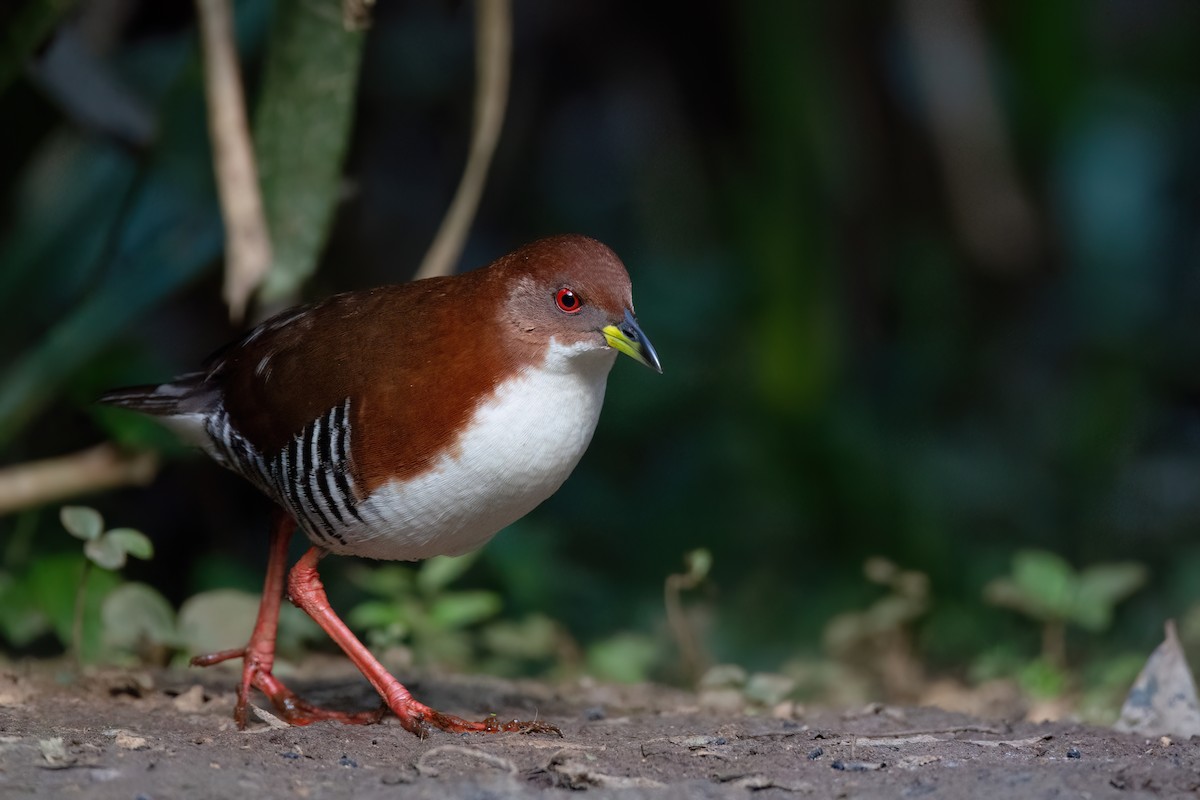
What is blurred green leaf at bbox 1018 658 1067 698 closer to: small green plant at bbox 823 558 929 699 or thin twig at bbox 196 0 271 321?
small green plant at bbox 823 558 929 699

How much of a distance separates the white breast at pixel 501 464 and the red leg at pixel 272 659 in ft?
1.78

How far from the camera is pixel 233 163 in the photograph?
178 inches

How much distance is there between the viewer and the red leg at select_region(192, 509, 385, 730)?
390 centimetres

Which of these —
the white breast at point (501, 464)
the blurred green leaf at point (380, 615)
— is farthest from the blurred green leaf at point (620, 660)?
the white breast at point (501, 464)

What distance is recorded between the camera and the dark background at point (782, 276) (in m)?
5.89

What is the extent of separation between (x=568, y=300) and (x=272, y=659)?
132cm

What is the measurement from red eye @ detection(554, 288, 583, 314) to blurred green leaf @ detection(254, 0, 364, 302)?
1511 millimetres

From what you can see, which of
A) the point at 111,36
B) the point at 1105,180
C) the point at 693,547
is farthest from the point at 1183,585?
the point at 111,36

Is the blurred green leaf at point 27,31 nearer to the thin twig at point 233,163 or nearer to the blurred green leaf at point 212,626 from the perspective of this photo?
the thin twig at point 233,163

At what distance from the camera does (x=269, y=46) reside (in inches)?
A: 192

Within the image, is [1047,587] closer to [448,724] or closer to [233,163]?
[448,724]

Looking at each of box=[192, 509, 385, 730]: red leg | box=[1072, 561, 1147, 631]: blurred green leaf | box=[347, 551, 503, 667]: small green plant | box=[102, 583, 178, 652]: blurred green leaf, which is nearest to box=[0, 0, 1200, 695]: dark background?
box=[347, 551, 503, 667]: small green plant

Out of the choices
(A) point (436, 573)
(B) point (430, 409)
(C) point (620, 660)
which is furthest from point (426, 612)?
(B) point (430, 409)

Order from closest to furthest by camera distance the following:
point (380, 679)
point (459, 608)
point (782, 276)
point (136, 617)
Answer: point (380, 679) < point (136, 617) < point (459, 608) < point (782, 276)
